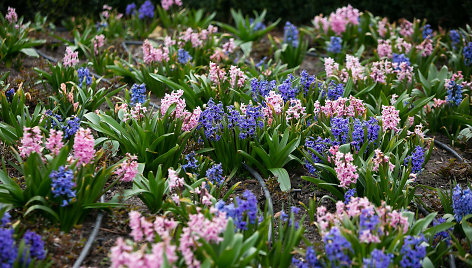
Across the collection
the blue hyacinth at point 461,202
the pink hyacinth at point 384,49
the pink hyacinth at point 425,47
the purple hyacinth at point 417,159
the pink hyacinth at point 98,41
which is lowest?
the blue hyacinth at point 461,202

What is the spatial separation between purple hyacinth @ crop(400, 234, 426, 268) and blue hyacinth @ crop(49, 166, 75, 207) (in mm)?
1940

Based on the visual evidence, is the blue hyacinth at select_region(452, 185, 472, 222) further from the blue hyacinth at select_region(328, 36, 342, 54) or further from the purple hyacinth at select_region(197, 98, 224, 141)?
the blue hyacinth at select_region(328, 36, 342, 54)

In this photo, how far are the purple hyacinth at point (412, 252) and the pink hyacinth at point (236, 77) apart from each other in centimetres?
240

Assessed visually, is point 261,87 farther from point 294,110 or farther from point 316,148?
point 316,148

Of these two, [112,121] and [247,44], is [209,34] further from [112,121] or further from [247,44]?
[112,121]

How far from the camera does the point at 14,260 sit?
2744mm

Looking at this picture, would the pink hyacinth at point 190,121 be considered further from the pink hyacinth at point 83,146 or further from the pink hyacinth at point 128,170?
the pink hyacinth at point 83,146

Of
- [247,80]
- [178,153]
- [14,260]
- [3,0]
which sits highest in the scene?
[3,0]

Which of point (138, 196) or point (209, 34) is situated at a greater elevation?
point (209, 34)

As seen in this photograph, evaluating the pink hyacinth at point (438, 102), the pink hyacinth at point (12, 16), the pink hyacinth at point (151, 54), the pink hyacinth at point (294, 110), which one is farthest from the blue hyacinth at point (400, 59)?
the pink hyacinth at point (12, 16)

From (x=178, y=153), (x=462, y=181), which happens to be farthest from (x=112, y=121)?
(x=462, y=181)

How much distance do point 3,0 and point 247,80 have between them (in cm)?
388

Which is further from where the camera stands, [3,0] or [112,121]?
[3,0]

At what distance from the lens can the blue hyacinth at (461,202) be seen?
3.43 metres
